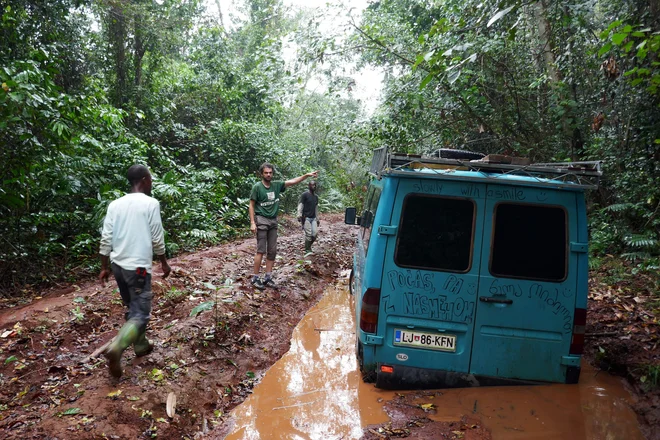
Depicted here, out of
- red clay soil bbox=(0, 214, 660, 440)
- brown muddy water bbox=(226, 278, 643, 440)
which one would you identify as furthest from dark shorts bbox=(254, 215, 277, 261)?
brown muddy water bbox=(226, 278, 643, 440)

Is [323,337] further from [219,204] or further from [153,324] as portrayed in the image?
[219,204]

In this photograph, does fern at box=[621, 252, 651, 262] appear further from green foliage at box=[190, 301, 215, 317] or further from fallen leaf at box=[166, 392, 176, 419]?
fallen leaf at box=[166, 392, 176, 419]

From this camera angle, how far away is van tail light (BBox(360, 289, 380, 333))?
4.07m

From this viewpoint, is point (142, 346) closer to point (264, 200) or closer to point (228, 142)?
A: point (264, 200)

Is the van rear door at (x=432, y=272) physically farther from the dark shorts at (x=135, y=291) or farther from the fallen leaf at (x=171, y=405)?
the dark shorts at (x=135, y=291)

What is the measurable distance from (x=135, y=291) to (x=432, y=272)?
8.64 feet

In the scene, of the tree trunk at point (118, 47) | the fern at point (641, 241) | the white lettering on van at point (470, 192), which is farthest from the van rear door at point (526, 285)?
the tree trunk at point (118, 47)

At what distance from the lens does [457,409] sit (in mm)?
4074

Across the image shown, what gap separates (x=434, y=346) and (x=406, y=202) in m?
1.29

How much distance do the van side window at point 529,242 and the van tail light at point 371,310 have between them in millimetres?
1028

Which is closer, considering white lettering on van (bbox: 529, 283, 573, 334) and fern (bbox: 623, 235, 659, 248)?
white lettering on van (bbox: 529, 283, 573, 334)

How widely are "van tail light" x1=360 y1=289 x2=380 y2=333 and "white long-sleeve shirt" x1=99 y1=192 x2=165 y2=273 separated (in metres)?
1.98

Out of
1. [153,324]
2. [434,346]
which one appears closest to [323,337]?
[153,324]

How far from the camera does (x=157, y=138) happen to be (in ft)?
51.2
